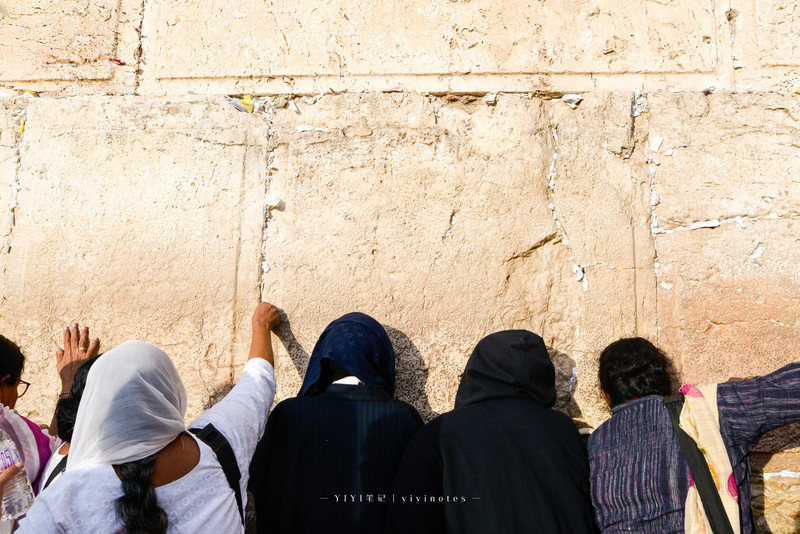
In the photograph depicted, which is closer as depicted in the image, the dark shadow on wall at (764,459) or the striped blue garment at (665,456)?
the striped blue garment at (665,456)

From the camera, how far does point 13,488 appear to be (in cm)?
181

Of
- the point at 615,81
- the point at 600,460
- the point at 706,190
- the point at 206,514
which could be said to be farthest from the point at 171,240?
the point at 706,190

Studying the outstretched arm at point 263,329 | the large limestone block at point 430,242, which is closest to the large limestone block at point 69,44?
the large limestone block at point 430,242

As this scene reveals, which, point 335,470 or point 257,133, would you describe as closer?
point 335,470

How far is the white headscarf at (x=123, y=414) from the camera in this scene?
4.76 ft

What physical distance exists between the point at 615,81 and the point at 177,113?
207 centimetres

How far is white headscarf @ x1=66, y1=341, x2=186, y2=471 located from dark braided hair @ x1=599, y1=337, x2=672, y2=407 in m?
1.51

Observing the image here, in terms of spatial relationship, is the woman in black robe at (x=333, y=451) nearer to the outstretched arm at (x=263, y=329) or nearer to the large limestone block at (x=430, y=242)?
the outstretched arm at (x=263, y=329)

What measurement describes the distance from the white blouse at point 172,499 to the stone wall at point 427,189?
0.76m

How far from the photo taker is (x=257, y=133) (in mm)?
2635

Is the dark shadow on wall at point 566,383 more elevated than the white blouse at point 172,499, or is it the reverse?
the dark shadow on wall at point 566,383

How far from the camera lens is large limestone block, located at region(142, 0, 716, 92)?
2.64m

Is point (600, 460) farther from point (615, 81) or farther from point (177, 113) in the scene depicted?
point (177, 113)

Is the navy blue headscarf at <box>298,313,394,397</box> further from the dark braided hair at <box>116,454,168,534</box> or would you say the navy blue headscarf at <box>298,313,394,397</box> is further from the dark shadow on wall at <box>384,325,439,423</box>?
the dark braided hair at <box>116,454,168,534</box>
